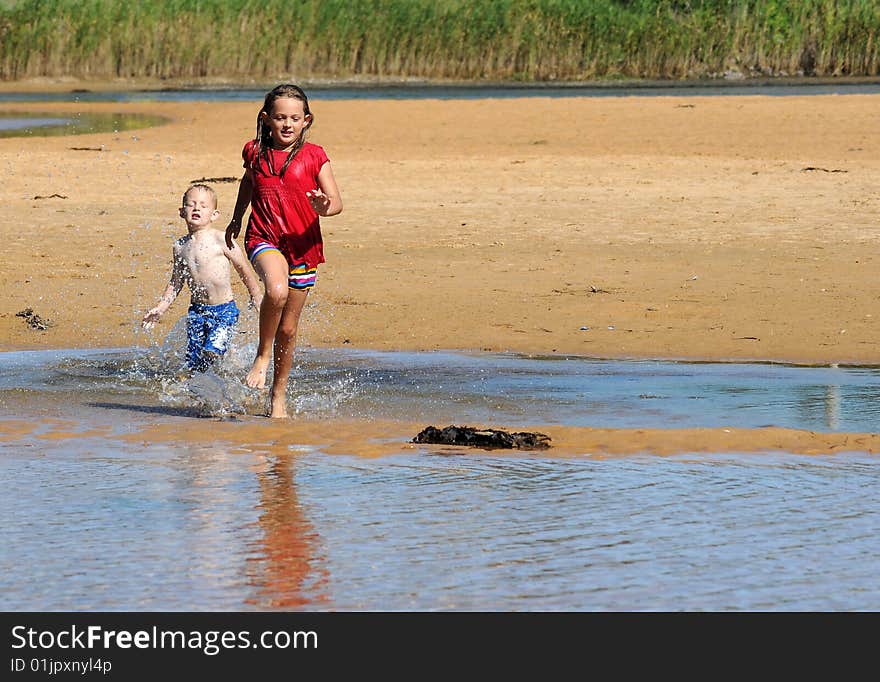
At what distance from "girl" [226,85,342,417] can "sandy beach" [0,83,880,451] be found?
1.68 metres

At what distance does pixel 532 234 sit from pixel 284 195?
6.87m

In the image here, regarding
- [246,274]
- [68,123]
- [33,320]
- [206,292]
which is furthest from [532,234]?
[68,123]

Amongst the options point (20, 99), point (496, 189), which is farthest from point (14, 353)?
point (20, 99)

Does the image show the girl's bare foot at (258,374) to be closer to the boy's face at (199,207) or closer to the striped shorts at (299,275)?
the striped shorts at (299,275)

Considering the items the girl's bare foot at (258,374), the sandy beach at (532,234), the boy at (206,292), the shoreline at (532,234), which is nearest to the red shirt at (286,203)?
the girl's bare foot at (258,374)

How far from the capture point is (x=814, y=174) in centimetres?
1769

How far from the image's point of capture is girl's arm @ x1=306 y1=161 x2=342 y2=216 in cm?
699

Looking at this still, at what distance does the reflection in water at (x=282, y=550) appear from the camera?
4711 millimetres

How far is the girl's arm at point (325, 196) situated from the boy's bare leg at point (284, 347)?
1.61ft

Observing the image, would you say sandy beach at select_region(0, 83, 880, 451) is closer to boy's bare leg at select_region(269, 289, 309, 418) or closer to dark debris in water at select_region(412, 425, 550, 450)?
dark debris in water at select_region(412, 425, 550, 450)

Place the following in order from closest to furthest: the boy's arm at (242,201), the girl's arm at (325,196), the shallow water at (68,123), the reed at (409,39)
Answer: the girl's arm at (325,196) → the boy's arm at (242,201) → the shallow water at (68,123) → the reed at (409,39)

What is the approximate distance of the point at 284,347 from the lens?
7.61 metres

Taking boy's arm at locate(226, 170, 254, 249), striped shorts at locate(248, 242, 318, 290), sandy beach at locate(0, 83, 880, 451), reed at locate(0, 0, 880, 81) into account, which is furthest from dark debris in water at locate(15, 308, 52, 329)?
reed at locate(0, 0, 880, 81)
